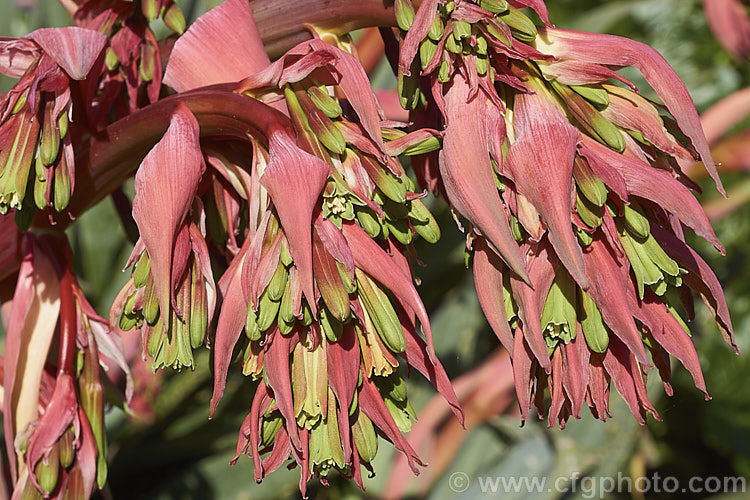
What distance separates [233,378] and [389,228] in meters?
0.75

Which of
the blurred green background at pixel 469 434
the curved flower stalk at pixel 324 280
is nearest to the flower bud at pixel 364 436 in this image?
the curved flower stalk at pixel 324 280

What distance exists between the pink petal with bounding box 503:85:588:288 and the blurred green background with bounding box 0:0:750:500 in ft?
1.80

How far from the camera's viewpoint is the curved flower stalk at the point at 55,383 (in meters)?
0.46

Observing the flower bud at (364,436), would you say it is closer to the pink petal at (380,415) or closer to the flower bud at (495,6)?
the pink petal at (380,415)

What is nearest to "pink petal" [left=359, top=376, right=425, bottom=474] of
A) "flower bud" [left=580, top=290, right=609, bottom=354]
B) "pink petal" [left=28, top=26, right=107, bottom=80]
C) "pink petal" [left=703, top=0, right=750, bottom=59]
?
"flower bud" [left=580, top=290, right=609, bottom=354]

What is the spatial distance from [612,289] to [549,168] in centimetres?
7

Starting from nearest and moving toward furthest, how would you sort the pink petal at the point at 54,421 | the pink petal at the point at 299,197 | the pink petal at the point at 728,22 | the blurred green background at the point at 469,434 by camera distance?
the pink petal at the point at 299,197 → the pink petal at the point at 54,421 → the blurred green background at the point at 469,434 → the pink petal at the point at 728,22

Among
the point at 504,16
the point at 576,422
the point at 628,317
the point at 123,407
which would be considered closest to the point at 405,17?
the point at 504,16

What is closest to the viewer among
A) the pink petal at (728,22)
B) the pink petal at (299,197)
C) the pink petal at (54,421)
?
the pink petal at (299,197)

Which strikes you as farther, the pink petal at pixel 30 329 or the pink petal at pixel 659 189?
the pink petal at pixel 30 329

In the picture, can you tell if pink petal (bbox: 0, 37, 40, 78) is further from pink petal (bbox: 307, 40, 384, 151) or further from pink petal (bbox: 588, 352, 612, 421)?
pink petal (bbox: 588, 352, 612, 421)

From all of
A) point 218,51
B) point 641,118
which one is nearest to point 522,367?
point 641,118

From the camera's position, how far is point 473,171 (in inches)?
14.1

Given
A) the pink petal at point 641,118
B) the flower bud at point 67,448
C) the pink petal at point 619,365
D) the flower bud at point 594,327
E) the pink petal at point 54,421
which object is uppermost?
the pink petal at point 641,118
